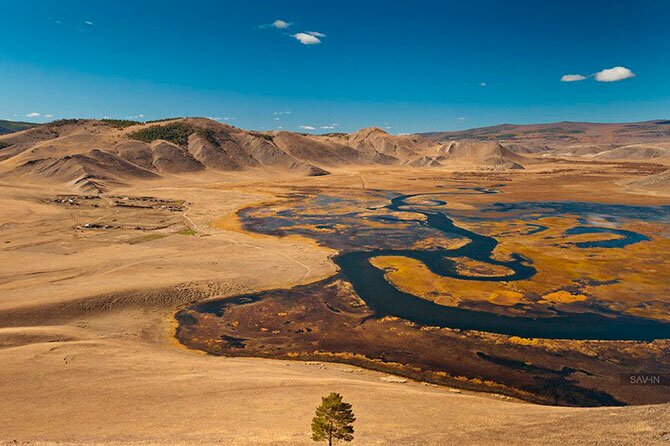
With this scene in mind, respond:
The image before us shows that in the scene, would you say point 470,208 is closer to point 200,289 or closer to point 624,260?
point 624,260

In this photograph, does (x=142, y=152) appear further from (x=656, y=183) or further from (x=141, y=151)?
(x=656, y=183)

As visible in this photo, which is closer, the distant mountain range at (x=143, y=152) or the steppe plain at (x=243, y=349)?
the steppe plain at (x=243, y=349)

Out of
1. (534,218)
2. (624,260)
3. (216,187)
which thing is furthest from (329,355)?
(216,187)

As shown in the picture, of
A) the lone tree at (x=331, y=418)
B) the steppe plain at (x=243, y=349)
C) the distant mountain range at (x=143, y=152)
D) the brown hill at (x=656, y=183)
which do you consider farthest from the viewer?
the distant mountain range at (x=143, y=152)

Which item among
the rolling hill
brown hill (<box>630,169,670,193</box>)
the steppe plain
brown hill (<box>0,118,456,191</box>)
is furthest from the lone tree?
brown hill (<box>630,169,670,193</box>)

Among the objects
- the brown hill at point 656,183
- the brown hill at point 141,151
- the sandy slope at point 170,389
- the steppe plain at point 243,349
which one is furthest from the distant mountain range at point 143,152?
the brown hill at point 656,183

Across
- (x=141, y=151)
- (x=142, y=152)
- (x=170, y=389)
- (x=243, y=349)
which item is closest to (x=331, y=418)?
(x=170, y=389)

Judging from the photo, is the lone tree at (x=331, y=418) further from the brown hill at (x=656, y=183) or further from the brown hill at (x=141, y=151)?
the brown hill at (x=656, y=183)

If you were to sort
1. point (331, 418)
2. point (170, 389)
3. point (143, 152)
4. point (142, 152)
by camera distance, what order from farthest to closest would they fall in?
point (143, 152) → point (142, 152) → point (170, 389) → point (331, 418)
